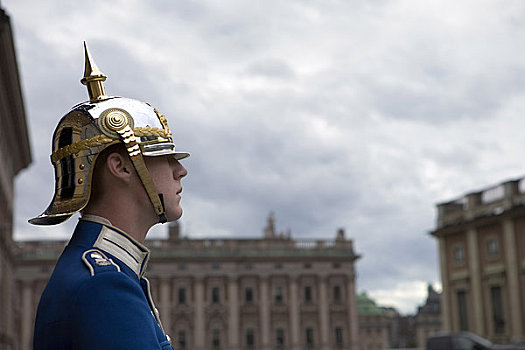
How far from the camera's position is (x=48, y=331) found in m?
2.27

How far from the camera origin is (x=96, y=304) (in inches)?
84.4

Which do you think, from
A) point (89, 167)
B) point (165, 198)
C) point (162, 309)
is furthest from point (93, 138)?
point (162, 309)

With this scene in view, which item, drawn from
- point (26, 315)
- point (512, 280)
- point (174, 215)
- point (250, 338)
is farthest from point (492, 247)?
point (26, 315)

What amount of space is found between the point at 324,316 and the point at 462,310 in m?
30.0

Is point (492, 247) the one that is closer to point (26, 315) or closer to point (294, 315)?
point (294, 315)

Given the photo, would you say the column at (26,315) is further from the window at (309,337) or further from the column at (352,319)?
the column at (352,319)

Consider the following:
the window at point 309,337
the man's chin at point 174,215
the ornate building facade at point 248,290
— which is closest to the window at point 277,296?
the ornate building facade at point 248,290

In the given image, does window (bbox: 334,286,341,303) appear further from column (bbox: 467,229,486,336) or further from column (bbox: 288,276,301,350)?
column (bbox: 467,229,486,336)

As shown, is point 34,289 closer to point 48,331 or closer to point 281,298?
point 281,298

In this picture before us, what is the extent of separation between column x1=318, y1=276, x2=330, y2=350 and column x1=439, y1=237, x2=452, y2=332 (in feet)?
91.5

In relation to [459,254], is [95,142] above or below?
below

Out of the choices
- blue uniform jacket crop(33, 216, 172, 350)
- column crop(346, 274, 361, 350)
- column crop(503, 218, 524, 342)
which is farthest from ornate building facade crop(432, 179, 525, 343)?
blue uniform jacket crop(33, 216, 172, 350)

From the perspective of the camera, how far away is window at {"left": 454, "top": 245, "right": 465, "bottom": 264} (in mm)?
44094

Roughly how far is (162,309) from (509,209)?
40452 mm
